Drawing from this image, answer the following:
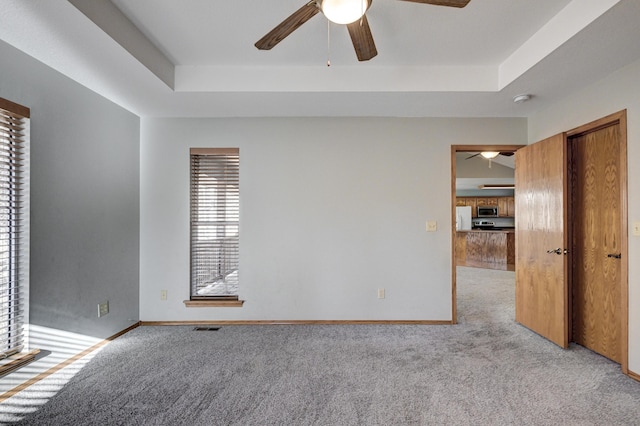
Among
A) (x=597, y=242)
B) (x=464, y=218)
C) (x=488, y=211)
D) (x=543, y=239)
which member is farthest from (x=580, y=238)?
(x=488, y=211)

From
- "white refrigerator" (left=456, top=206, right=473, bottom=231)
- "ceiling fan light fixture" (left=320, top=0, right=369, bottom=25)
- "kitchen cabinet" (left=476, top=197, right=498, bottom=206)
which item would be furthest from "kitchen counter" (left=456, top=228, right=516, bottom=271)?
"ceiling fan light fixture" (left=320, top=0, right=369, bottom=25)

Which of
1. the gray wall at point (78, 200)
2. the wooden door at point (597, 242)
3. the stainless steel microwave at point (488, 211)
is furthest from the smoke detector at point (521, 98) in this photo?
the stainless steel microwave at point (488, 211)

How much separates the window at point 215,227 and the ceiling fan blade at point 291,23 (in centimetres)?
191

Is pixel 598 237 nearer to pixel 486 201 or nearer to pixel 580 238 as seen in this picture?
pixel 580 238

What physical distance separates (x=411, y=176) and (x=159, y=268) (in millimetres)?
3095

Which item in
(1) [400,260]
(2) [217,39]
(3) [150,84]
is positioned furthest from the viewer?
(1) [400,260]

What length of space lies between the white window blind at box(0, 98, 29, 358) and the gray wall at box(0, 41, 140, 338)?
2.3 inches

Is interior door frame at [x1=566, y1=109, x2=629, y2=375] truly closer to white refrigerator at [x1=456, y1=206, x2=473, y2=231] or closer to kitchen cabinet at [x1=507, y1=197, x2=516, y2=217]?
white refrigerator at [x1=456, y1=206, x2=473, y2=231]

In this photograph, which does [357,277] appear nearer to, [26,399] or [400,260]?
[400,260]

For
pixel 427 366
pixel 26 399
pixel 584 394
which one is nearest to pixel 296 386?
pixel 427 366

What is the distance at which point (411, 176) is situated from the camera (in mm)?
3551

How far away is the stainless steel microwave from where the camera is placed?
31.3 ft

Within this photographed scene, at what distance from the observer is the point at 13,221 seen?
2213mm

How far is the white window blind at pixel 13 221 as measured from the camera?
213 centimetres
